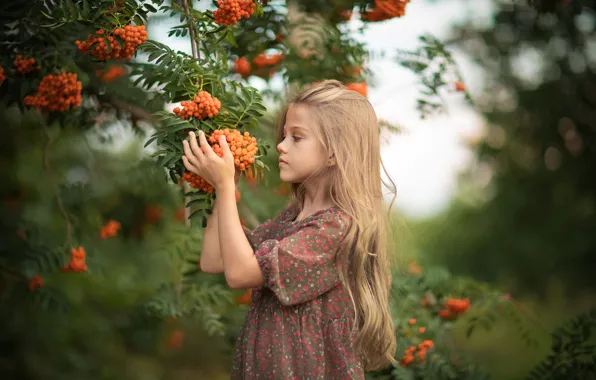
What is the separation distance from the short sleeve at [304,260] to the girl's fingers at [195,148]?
321 mm

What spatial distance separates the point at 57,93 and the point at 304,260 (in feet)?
3.96

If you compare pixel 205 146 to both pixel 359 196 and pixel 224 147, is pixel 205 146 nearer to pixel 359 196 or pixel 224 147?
pixel 224 147

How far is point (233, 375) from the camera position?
74.4 inches

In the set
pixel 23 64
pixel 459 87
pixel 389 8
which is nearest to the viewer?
pixel 23 64

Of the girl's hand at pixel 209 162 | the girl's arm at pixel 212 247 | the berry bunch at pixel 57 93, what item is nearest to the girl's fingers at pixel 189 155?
the girl's hand at pixel 209 162

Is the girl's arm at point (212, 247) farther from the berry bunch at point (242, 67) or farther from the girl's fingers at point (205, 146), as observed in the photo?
the berry bunch at point (242, 67)

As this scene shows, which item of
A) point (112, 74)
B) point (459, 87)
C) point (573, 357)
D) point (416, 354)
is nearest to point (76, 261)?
point (112, 74)

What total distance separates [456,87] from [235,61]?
1.07 m

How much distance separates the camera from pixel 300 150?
71.5 inches

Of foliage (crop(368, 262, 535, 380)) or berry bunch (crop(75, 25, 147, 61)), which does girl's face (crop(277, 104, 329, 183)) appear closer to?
berry bunch (crop(75, 25, 147, 61))

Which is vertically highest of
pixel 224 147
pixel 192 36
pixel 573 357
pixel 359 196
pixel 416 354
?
pixel 192 36

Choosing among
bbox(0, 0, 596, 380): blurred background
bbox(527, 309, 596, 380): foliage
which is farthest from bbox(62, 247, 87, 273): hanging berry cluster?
bbox(527, 309, 596, 380): foliage

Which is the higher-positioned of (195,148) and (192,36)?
(192,36)

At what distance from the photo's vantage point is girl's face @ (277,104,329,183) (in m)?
1.81
